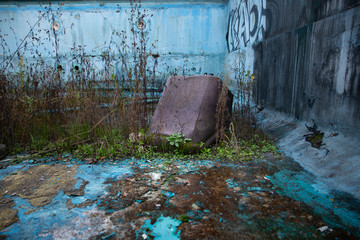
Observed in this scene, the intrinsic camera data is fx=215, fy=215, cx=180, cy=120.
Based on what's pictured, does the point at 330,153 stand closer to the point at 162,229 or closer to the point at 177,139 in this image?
the point at 177,139

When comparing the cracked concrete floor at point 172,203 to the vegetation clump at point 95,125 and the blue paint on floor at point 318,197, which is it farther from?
the vegetation clump at point 95,125

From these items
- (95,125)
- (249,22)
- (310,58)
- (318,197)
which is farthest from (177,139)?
(249,22)

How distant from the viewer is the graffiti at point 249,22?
457cm

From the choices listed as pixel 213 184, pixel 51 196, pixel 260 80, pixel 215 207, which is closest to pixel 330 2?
pixel 260 80

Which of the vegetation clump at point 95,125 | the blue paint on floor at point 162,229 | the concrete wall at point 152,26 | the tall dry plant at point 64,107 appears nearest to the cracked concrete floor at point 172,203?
the blue paint on floor at point 162,229

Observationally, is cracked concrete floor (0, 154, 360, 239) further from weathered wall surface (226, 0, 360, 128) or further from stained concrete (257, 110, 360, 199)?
weathered wall surface (226, 0, 360, 128)

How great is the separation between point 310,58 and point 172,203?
277 cm

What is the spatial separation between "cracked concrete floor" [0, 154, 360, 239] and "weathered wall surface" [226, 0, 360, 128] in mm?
980

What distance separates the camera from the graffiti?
4.57m

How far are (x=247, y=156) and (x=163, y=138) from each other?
1.15 meters

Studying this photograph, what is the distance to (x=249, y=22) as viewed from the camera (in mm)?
5633

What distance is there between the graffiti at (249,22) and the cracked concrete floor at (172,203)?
3415mm

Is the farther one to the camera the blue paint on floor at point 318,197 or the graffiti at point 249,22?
the graffiti at point 249,22

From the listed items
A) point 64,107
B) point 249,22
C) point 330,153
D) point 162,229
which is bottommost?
point 162,229
